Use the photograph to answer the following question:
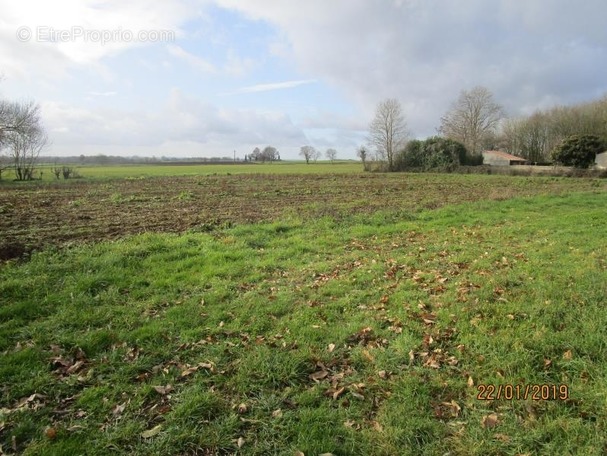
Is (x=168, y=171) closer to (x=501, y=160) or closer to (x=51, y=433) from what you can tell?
(x=501, y=160)

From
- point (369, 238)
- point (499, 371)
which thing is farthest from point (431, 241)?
point (499, 371)

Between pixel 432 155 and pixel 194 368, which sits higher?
pixel 432 155

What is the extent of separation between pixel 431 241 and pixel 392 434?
7.63 metres

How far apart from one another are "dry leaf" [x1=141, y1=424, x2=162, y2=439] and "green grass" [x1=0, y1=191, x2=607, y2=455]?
17 mm

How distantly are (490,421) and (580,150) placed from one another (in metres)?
57.6

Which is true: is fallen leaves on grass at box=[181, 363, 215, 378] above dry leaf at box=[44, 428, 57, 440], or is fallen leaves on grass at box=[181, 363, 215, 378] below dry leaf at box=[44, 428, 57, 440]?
above

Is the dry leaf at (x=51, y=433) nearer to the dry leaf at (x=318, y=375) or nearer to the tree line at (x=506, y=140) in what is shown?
the dry leaf at (x=318, y=375)

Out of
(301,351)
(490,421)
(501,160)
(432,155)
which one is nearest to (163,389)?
(301,351)

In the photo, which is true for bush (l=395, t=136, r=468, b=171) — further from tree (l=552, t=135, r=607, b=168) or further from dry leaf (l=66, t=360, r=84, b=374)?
dry leaf (l=66, t=360, r=84, b=374)

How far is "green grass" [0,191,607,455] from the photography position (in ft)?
11.0

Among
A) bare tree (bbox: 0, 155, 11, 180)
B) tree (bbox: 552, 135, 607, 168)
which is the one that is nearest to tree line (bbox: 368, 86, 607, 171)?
tree (bbox: 552, 135, 607, 168)

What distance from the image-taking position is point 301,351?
183 inches

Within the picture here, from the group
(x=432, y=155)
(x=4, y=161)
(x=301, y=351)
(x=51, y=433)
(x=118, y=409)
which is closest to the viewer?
(x=51, y=433)

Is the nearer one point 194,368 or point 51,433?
point 51,433
